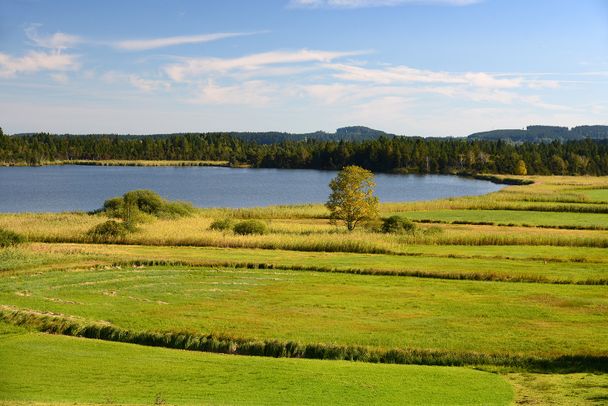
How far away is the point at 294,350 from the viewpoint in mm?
21719

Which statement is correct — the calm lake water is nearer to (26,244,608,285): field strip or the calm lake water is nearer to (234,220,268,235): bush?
(234,220,268,235): bush

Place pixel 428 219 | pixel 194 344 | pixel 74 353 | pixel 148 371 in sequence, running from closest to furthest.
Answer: pixel 148 371, pixel 74 353, pixel 194 344, pixel 428 219

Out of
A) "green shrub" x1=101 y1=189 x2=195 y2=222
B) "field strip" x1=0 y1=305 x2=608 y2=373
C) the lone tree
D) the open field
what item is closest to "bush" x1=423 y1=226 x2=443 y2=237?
the lone tree

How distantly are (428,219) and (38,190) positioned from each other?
69.2m

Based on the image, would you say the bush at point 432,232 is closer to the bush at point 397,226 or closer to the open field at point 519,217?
the bush at point 397,226

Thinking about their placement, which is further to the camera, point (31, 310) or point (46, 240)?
point (46, 240)

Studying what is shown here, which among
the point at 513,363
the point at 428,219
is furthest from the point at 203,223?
the point at 513,363

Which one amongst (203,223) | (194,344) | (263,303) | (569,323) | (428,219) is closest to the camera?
(194,344)

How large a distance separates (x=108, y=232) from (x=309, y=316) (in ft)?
85.0

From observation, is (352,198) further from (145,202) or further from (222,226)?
(145,202)

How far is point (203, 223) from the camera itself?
60.1 m

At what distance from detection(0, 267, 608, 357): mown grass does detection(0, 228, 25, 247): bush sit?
10068mm

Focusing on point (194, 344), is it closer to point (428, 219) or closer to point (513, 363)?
point (513, 363)

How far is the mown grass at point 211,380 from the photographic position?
1644 cm
